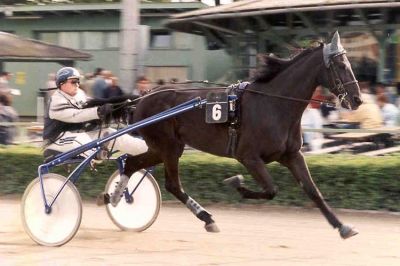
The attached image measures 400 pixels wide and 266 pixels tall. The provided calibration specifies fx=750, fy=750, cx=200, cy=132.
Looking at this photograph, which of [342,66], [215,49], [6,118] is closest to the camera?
[342,66]

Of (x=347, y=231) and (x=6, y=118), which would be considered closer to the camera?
(x=347, y=231)

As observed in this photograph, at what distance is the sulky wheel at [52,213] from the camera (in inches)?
264

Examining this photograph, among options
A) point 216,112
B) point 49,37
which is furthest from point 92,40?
point 216,112

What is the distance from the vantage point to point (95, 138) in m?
7.47

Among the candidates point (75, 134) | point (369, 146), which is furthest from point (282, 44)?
point (75, 134)

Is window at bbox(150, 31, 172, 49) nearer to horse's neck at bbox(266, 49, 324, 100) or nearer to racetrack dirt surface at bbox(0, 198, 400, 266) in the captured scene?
Result: racetrack dirt surface at bbox(0, 198, 400, 266)

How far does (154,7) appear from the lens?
23.5 metres

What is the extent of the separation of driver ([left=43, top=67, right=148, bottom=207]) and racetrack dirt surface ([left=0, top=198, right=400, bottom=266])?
2.17 feet

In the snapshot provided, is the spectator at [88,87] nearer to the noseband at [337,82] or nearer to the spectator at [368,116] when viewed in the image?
the spectator at [368,116]

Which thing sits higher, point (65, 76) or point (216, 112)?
point (65, 76)

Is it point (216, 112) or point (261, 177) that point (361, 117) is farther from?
point (261, 177)

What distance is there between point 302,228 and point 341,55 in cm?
206

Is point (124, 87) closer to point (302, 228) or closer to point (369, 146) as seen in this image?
point (369, 146)

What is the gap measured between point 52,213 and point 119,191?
29.0 inches
